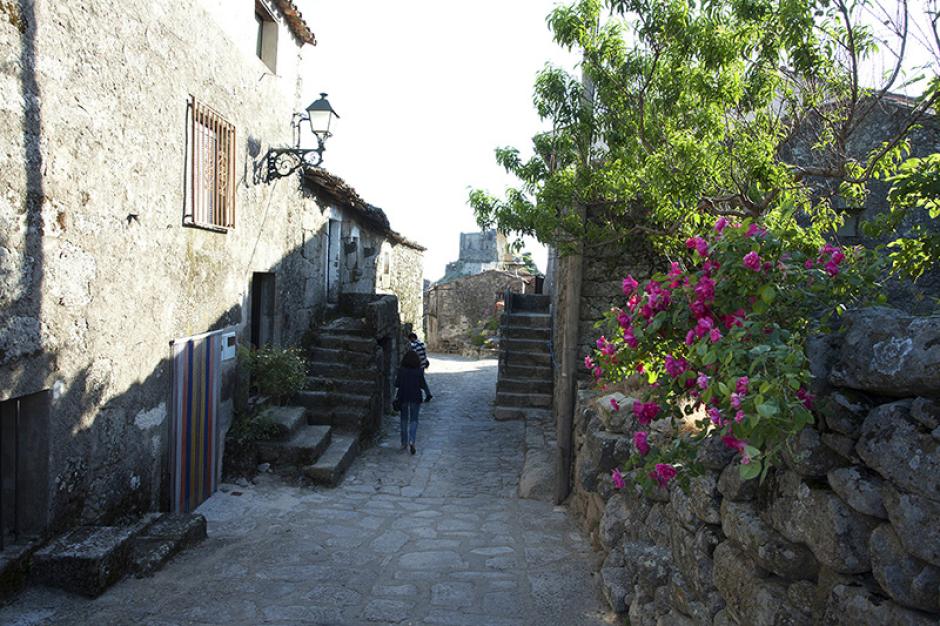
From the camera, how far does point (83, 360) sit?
4691mm

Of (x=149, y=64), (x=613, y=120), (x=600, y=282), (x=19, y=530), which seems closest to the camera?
(x=19, y=530)

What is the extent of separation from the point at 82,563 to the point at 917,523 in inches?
171

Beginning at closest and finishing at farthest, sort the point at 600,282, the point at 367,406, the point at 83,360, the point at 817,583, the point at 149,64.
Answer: the point at 817,583, the point at 83,360, the point at 149,64, the point at 600,282, the point at 367,406

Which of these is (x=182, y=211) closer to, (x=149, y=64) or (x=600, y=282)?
(x=149, y=64)

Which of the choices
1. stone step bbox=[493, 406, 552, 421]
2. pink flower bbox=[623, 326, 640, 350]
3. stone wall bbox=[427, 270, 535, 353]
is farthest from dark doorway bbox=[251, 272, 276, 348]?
stone wall bbox=[427, 270, 535, 353]

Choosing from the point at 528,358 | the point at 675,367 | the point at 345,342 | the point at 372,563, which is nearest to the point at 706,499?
the point at 675,367

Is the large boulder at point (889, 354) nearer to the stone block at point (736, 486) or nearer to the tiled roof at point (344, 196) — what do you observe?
the stone block at point (736, 486)

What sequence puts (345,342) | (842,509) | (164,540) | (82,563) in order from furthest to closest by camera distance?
1. (345,342)
2. (164,540)
3. (82,563)
4. (842,509)

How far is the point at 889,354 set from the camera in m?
2.00

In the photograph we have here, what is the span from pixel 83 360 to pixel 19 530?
3.70 ft

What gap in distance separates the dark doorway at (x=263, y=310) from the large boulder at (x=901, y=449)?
25.1ft

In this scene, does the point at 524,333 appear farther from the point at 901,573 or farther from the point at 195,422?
the point at 901,573

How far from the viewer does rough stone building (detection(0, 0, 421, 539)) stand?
408cm

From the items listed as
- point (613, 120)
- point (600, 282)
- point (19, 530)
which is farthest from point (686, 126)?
point (19, 530)
